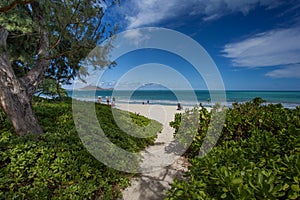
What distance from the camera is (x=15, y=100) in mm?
3893

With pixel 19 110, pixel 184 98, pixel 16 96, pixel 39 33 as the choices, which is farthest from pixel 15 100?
pixel 184 98

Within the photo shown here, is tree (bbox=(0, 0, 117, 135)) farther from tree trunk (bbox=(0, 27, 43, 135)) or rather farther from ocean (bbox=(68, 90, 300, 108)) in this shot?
ocean (bbox=(68, 90, 300, 108))

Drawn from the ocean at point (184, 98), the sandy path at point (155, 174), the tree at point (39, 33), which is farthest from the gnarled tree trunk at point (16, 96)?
the ocean at point (184, 98)

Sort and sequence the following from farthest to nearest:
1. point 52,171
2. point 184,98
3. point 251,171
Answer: point 184,98 < point 52,171 < point 251,171

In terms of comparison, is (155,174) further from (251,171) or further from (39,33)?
(39,33)

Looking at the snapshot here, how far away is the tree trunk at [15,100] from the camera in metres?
3.74

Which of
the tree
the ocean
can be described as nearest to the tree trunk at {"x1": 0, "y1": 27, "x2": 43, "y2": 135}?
the tree

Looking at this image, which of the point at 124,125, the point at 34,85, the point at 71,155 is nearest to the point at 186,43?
the point at 124,125

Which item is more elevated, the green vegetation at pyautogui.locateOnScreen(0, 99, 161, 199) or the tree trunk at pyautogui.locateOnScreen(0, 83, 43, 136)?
the tree trunk at pyautogui.locateOnScreen(0, 83, 43, 136)

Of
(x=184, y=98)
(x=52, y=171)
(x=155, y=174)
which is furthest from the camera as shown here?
(x=184, y=98)

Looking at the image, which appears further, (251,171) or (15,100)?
(15,100)

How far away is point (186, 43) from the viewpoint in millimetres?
4875

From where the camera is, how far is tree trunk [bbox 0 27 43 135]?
374cm

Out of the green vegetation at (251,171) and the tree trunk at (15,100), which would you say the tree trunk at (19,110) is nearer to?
the tree trunk at (15,100)
